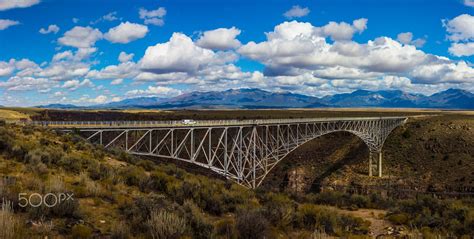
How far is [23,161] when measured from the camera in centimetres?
1611

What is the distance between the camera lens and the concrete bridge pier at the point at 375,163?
70375 mm

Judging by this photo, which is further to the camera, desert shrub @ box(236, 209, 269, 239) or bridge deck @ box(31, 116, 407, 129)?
bridge deck @ box(31, 116, 407, 129)

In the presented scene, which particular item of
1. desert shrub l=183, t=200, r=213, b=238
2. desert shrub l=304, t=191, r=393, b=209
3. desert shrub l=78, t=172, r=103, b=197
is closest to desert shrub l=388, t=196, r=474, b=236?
desert shrub l=304, t=191, r=393, b=209

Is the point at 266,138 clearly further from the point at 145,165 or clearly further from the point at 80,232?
the point at 80,232

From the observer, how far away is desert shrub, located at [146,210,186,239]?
8.37 m

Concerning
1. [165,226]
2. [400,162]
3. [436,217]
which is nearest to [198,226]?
[165,226]

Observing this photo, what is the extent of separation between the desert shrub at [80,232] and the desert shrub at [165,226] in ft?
4.24

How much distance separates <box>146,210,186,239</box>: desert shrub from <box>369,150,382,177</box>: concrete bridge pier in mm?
66717

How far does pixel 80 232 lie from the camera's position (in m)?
8.23

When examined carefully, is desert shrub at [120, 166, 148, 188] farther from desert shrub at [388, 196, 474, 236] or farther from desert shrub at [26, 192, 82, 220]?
desert shrub at [388, 196, 474, 236]

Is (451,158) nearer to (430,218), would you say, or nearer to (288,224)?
(430,218)

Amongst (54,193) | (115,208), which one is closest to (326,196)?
(115,208)

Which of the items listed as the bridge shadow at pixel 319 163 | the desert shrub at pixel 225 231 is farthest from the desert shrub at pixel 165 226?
the bridge shadow at pixel 319 163

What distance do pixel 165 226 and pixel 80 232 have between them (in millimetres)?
1832
